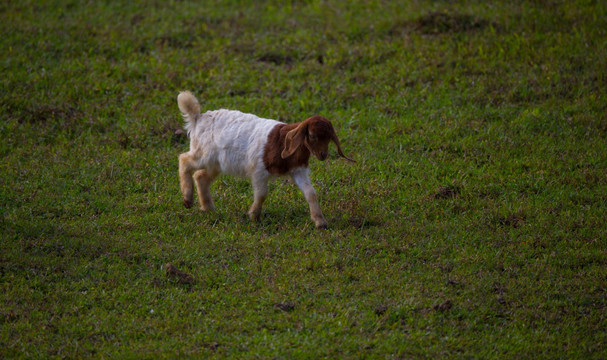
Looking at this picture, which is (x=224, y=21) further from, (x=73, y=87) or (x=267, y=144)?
(x=267, y=144)

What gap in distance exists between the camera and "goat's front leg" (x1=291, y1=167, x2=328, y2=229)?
7.09 meters

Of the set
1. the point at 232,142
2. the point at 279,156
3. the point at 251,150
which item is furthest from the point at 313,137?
the point at 232,142

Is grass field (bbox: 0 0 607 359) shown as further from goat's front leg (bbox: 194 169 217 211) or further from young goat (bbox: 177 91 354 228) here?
young goat (bbox: 177 91 354 228)

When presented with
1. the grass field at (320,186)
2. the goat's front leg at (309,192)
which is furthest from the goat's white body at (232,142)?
the grass field at (320,186)

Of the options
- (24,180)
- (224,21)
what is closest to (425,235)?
(24,180)

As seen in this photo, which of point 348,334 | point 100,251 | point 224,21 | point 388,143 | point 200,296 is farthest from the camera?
point 224,21

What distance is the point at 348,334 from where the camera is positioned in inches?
216

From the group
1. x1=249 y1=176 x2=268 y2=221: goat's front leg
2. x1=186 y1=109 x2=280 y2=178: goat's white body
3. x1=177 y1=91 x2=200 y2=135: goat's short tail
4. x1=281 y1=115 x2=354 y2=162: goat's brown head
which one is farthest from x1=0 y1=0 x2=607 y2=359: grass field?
x1=177 y1=91 x2=200 y2=135: goat's short tail

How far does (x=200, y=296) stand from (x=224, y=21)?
813 centimetres

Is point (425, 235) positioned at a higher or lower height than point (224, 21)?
lower

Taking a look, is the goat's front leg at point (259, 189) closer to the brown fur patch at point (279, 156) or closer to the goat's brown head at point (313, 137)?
the brown fur patch at point (279, 156)

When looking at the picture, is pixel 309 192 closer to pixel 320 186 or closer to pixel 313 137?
pixel 313 137

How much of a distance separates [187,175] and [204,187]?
25 centimetres

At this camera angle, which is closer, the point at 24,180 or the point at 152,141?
the point at 24,180
